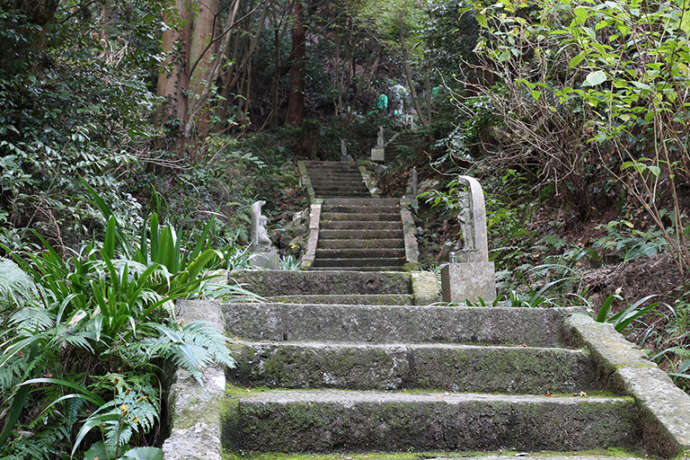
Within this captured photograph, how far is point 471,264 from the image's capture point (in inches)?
169

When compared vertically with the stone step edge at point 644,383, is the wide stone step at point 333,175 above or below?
above

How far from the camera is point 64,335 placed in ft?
7.19

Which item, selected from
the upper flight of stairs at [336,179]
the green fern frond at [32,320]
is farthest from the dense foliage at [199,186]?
the upper flight of stairs at [336,179]

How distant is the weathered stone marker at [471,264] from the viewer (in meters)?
4.27

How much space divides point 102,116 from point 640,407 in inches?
217

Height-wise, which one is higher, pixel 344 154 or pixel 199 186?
pixel 344 154

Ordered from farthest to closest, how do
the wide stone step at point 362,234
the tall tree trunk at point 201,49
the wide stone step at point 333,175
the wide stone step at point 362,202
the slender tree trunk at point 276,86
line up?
the slender tree trunk at point 276,86, the wide stone step at point 333,175, the wide stone step at point 362,202, the wide stone step at point 362,234, the tall tree trunk at point 201,49

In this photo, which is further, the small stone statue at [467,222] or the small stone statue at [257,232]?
the small stone statue at [257,232]

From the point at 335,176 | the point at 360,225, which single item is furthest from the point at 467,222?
the point at 335,176

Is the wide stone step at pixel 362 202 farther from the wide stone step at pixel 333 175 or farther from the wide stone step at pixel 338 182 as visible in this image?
the wide stone step at pixel 333 175

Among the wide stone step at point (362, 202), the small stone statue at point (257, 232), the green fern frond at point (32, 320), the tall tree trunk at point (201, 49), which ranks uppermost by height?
the tall tree trunk at point (201, 49)

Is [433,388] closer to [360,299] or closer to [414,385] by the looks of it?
[414,385]

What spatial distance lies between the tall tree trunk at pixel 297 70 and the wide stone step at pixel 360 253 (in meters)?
8.60

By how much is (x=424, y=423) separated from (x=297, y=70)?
16.6 meters
